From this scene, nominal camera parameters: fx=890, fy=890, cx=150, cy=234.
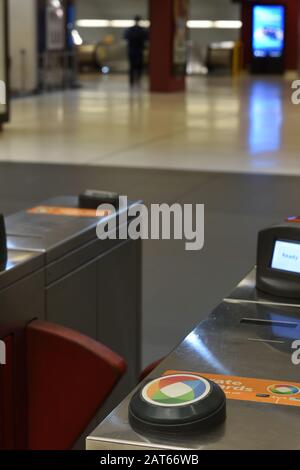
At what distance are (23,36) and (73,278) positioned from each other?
57.3ft

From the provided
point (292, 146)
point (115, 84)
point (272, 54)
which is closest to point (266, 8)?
point (272, 54)

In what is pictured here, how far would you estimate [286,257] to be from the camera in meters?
2.29

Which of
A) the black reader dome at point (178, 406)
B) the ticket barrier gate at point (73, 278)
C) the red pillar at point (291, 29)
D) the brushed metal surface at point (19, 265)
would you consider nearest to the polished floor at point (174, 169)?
the ticket barrier gate at point (73, 278)

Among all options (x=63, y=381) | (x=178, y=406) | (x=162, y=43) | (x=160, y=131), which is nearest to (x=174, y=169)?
(x=160, y=131)

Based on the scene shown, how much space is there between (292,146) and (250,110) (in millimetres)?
5298

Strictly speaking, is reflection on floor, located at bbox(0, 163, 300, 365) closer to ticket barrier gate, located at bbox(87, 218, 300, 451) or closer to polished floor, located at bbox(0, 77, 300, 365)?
polished floor, located at bbox(0, 77, 300, 365)

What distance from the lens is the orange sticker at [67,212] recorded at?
135 inches

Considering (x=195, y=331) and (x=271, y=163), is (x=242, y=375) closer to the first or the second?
(x=195, y=331)

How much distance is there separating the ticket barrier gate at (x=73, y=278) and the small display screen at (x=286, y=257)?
2.61 ft

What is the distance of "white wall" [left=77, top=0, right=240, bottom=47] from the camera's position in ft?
115

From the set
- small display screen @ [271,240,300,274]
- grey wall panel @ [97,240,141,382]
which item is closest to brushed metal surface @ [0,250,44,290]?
grey wall panel @ [97,240,141,382]

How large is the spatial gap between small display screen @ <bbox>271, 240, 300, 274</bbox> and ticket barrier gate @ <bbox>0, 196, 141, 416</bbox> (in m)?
0.79

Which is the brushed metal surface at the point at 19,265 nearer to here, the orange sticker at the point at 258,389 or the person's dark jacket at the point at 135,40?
the orange sticker at the point at 258,389

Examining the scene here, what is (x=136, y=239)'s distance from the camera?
365 cm
